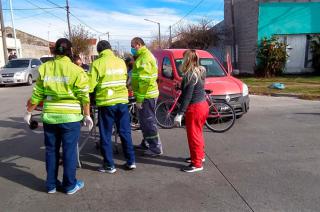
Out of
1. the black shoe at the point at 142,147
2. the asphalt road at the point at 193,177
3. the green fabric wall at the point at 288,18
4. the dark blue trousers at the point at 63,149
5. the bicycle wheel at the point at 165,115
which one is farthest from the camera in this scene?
the green fabric wall at the point at 288,18

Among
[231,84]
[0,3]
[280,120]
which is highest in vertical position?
[0,3]

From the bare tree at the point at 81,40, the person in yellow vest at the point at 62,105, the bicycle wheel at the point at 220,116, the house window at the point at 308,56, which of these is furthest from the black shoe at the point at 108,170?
the bare tree at the point at 81,40

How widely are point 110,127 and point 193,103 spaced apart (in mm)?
1302

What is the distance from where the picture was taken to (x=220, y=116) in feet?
25.3

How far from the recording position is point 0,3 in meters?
26.4

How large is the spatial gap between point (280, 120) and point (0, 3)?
25.1 m

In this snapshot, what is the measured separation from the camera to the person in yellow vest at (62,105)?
4180 mm

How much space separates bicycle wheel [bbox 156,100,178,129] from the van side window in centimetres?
101

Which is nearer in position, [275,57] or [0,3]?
[275,57]

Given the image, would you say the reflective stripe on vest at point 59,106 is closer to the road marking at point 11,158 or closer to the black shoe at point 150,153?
the black shoe at point 150,153

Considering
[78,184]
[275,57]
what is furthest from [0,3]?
[78,184]

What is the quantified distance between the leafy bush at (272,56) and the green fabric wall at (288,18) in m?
1.17

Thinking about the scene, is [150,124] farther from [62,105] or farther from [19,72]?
[19,72]

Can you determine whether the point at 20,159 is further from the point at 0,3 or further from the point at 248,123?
the point at 0,3
